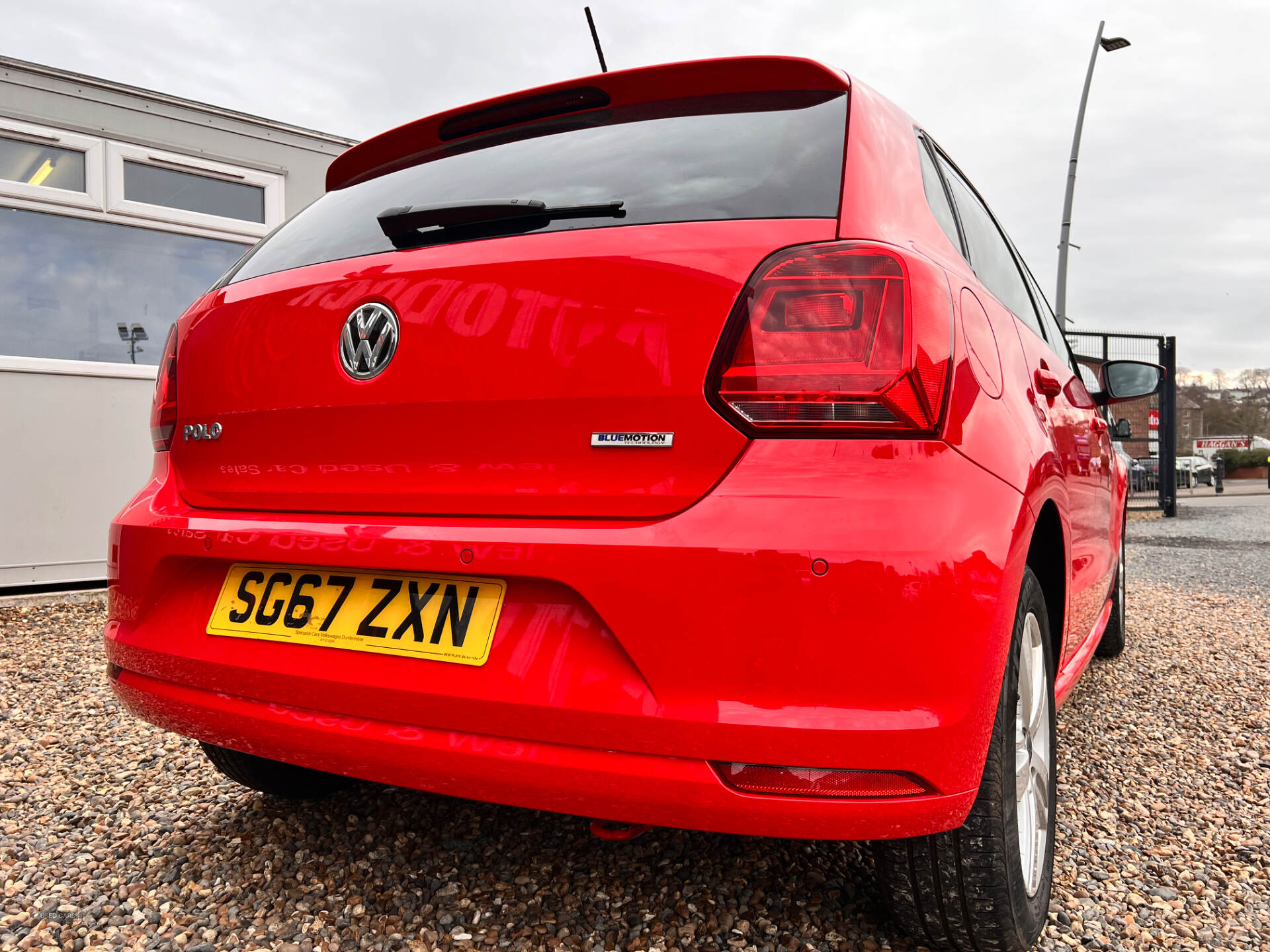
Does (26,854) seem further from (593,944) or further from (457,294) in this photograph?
(457,294)

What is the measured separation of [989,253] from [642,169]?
3.27ft

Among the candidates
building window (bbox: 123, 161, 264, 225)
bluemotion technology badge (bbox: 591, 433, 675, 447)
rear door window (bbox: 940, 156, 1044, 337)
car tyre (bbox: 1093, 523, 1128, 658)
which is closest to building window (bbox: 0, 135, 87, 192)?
building window (bbox: 123, 161, 264, 225)

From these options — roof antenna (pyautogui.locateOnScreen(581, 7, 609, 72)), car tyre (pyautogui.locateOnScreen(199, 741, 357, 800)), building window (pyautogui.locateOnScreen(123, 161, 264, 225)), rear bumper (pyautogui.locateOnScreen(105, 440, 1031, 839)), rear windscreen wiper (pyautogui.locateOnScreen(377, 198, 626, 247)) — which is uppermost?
building window (pyautogui.locateOnScreen(123, 161, 264, 225))

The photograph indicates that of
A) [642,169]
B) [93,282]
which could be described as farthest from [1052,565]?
[93,282]

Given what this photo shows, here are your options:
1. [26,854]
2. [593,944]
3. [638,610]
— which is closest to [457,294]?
[638,610]

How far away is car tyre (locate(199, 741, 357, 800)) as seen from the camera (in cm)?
228

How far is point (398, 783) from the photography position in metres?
1.50

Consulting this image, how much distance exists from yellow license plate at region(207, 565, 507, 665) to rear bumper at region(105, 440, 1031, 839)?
30 millimetres

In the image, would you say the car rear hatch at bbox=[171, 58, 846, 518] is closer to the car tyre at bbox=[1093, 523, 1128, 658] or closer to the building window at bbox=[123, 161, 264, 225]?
the car tyre at bbox=[1093, 523, 1128, 658]

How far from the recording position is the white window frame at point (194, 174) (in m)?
5.88

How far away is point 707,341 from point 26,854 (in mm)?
2083

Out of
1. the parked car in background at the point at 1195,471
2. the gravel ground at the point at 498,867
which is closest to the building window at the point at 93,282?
the gravel ground at the point at 498,867

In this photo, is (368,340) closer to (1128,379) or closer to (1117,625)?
(1128,379)

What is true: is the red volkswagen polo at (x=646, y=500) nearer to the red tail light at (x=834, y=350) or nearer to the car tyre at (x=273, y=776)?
the red tail light at (x=834, y=350)
